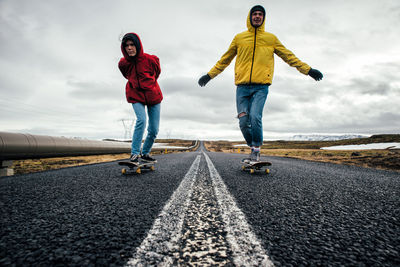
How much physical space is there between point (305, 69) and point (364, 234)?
11.2 ft

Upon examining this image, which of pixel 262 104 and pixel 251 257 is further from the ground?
pixel 262 104

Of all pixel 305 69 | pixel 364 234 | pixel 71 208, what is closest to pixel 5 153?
pixel 71 208

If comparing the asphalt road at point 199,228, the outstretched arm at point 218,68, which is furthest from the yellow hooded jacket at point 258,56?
the asphalt road at point 199,228

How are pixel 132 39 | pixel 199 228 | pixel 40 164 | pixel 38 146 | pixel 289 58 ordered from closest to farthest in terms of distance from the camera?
pixel 199 228 → pixel 132 39 → pixel 289 58 → pixel 38 146 → pixel 40 164

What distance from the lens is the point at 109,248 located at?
0.87m

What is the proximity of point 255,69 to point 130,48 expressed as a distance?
2360 millimetres

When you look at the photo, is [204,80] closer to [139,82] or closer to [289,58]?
[139,82]

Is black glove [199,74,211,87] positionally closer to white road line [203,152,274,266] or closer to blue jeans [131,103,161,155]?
blue jeans [131,103,161,155]

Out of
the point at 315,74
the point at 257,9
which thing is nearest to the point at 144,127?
the point at 257,9

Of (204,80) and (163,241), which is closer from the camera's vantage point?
(163,241)

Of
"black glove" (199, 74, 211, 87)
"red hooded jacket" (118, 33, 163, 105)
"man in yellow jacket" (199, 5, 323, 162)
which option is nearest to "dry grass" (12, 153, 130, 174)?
"red hooded jacket" (118, 33, 163, 105)

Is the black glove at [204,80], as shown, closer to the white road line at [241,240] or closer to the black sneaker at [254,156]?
the black sneaker at [254,156]

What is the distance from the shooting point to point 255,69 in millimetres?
3658

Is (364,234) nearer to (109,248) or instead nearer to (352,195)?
(352,195)
